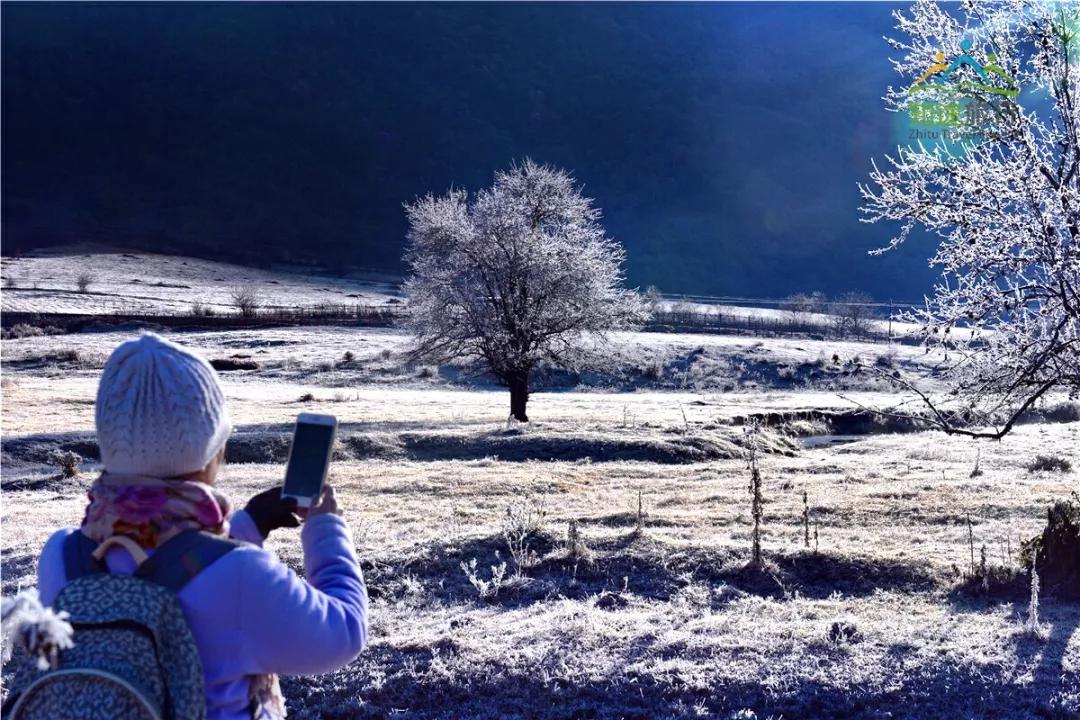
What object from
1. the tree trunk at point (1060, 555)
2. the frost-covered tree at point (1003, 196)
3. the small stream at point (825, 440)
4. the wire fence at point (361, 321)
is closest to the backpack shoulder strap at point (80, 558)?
the frost-covered tree at point (1003, 196)

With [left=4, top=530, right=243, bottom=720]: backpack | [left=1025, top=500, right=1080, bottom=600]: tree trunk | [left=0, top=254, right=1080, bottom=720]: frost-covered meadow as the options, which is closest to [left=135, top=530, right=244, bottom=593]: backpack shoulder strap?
[left=4, top=530, right=243, bottom=720]: backpack

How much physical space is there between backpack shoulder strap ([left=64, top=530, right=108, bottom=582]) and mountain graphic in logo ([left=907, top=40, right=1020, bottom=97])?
26.0 feet

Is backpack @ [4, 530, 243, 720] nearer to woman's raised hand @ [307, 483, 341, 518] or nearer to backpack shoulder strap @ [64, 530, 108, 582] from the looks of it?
backpack shoulder strap @ [64, 530, 108, 582]

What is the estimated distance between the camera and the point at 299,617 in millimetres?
2211

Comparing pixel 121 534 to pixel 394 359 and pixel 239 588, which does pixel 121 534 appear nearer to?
pixel 239 588

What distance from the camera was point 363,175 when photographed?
615ft

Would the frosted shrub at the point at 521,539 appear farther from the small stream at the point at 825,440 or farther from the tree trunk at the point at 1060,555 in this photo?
the small stream at the point at 825,440

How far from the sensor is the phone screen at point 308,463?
252 cm

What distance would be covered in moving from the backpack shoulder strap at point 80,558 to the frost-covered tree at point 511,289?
26595mm

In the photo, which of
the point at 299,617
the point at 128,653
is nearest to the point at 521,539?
the point at 299,617

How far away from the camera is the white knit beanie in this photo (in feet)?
7.44

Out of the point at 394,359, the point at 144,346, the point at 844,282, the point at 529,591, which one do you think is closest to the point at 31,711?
the point at 144,346

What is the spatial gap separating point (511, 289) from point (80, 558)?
89.2 ft

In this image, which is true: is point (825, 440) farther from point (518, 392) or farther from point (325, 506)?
point (325, 506)
